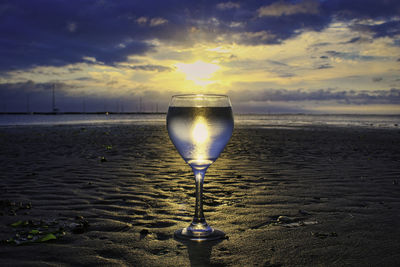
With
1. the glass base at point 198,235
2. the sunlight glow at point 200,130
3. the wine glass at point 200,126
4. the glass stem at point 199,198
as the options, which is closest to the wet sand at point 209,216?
the glass base at point 198,235

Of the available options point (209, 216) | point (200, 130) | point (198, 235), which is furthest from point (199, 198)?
point (209, 216)

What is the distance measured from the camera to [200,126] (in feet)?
7.73

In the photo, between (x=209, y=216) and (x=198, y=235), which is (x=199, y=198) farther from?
(x=209, y=216)

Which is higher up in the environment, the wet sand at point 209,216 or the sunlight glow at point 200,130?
the sunlight glow at point 200,130

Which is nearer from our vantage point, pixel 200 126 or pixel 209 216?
pixel 200 126

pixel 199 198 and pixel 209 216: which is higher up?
pixel 199 198

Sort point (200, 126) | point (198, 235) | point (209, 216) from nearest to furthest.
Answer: point (200, 126) < point (198, 235) < point (209, 216)

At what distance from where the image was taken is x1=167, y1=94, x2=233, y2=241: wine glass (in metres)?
2.35

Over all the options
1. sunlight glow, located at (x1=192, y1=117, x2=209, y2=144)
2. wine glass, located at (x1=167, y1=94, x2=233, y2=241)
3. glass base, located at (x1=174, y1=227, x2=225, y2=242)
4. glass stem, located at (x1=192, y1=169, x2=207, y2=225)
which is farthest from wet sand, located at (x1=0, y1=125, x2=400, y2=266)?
sunlight glow, located at (x1=192, y1=117, x2=209, y2=144)

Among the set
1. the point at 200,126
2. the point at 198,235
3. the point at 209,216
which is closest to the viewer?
the point at 200,126

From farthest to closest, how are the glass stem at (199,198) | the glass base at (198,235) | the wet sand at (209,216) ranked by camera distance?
1. the glass stem at (199,198)
2. the glass base at (198,235)
3. the wet sand at (209,216)

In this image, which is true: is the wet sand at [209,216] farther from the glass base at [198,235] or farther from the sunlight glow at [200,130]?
the sunlight glow at [200,130]

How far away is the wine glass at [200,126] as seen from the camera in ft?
7.72

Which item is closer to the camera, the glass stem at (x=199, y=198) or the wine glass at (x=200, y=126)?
the wine glass at (x=200, y=126)
